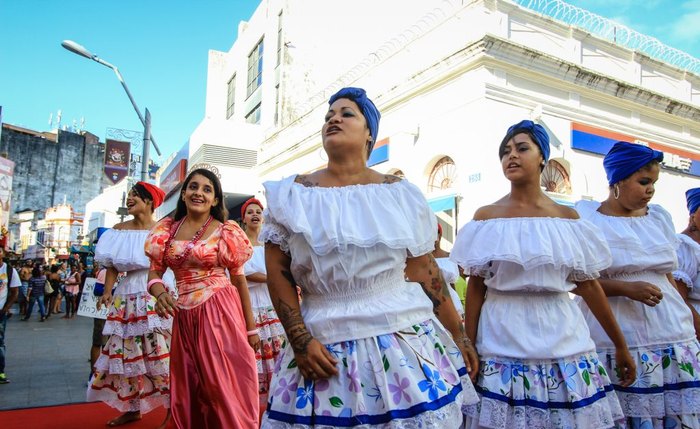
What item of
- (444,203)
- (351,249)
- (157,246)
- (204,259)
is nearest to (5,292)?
(157,246)

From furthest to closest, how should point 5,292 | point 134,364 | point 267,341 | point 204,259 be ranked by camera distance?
1. point 5,292
2. point 267,341
3. point 134,364
4. point 204,259

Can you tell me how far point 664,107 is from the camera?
13.8 meters

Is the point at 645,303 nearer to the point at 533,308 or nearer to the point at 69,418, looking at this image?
the point at 533,308

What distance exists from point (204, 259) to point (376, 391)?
7.60 ft

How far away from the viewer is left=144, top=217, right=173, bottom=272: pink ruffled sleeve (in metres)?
3.97

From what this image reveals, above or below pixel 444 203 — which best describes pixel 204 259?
below

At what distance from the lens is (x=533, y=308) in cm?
258

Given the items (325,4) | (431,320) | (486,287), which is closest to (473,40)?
(486,287)

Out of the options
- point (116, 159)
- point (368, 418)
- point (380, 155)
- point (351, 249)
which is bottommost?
point (368, 418)

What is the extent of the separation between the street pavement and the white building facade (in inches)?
287

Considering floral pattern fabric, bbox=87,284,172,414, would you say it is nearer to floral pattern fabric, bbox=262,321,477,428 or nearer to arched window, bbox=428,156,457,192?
floral pattern fabric, bbox=262,321,477,428

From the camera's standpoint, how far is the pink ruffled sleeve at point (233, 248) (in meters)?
3.96

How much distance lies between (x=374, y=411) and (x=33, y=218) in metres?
61.2

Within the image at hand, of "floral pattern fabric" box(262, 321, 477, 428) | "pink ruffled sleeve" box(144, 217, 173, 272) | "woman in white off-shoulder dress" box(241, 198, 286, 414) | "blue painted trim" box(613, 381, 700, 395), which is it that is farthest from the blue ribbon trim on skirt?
"woman in white off-shoulder dress" box(241, 198, 286, 414)
